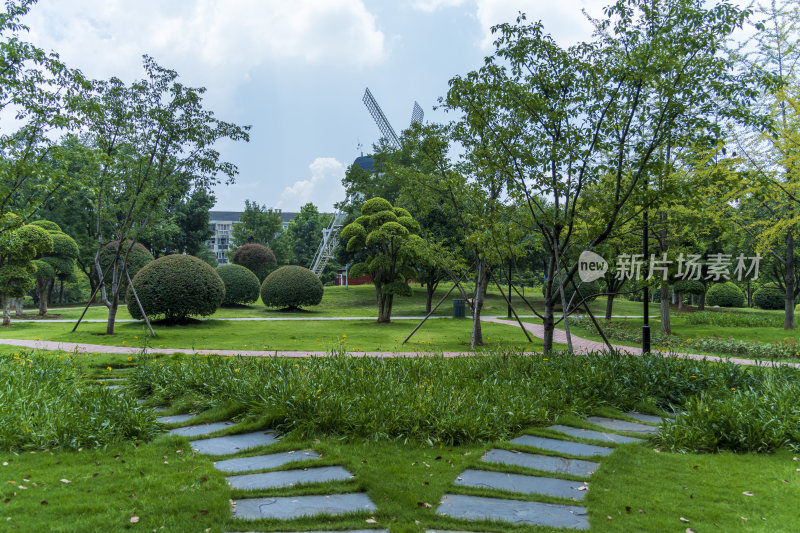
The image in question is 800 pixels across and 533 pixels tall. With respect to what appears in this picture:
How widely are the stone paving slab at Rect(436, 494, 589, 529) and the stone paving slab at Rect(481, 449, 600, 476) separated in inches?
27.6

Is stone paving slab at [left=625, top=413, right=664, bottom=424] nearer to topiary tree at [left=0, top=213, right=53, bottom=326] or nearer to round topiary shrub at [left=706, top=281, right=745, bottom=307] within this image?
topiary tree at [left=0, top=213, right=53, bottom=326]

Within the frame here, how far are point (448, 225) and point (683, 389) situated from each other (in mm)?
19470

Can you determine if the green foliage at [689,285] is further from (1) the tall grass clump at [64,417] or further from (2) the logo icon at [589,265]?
(1) the tall grass clump at [64,417]

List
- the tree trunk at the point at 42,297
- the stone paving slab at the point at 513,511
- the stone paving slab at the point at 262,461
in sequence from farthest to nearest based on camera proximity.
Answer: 1. the tree trunk at the point at 42,297
2. the stone paving slab at the point at 262,461
3. the stone paving slab at the point at 513,511

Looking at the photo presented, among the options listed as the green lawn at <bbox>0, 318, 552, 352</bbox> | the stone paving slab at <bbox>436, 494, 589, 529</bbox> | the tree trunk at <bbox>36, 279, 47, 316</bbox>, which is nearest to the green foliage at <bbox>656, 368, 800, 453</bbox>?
the stone paving slab at <bbox>436, 494, 589, 529</bbox>

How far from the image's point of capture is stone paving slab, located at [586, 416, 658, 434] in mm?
5164

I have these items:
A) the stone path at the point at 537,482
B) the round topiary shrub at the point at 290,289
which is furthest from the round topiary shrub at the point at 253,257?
the stone path at the point at 537,482

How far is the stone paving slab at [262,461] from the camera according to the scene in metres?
3.82

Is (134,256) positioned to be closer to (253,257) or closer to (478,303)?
(253,257)

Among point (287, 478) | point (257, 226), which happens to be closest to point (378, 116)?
point (257, 226)

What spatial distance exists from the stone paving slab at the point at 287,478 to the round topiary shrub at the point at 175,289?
13480mm

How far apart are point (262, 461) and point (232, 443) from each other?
62 cm

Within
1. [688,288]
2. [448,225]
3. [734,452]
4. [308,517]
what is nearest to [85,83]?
[308,517]

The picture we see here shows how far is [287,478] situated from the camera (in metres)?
3.57
